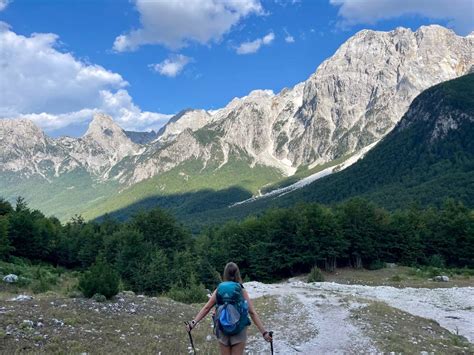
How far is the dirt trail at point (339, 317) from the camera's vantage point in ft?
58.3

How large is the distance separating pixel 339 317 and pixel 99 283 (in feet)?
44.9

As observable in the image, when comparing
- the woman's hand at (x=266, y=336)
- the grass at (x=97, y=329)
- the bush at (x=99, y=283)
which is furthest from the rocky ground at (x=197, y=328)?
the woman's hand at (x=266, y=336)

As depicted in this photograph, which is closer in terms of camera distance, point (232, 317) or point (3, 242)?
point (232, 317)

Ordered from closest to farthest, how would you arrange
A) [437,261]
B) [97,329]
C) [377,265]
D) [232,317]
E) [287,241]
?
1. [232,317]
2. [97,329]
3. [437,261]
4. [377,265]
5. [287,241]

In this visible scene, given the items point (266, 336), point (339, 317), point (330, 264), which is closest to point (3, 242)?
point (339, 317)

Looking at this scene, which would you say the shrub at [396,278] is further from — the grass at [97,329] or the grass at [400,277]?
the grass at [97,329]

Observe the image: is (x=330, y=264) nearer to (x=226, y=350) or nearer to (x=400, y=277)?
(x=400, y=277)

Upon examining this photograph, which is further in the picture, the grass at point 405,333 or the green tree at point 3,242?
the green tree at point 3,242

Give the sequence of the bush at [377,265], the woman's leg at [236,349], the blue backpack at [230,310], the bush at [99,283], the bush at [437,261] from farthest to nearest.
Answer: the bush at [377,265], the bush at [437,261], the bush at [99,283], the woman's leg at [236,349], the blue backpack at [230,310]

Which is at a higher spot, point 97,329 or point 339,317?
A: point 97,329

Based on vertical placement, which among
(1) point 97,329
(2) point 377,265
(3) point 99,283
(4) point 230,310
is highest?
(4) point 230,310

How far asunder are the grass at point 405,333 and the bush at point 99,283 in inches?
504

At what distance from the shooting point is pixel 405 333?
20.0 m

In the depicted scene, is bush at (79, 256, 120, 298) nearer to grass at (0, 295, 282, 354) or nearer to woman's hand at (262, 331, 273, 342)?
grass at (0, 295, 282, 354)
